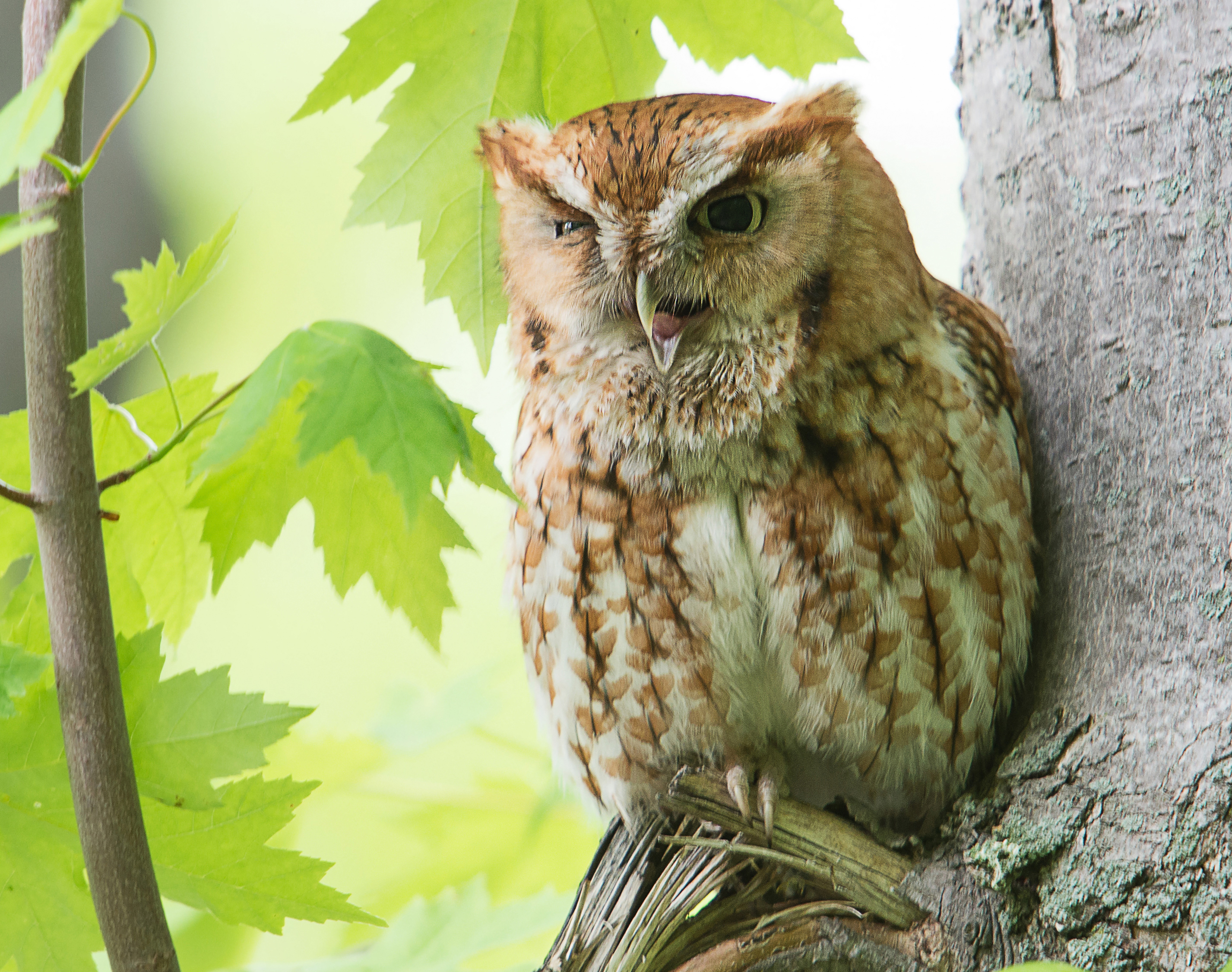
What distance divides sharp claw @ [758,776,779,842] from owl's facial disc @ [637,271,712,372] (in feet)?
1.36

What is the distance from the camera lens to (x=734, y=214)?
954 mm

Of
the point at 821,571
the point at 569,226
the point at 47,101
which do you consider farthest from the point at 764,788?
the point at 47,101

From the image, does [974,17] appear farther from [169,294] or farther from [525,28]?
[169,294]

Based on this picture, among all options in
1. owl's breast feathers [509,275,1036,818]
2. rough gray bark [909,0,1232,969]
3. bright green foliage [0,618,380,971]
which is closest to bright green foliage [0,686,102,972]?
bright green foliage [0,618,380,971]

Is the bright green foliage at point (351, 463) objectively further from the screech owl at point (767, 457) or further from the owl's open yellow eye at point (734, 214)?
the owl's open yellow eye at point (734, 214)

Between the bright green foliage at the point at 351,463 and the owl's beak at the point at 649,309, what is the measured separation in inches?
12.0

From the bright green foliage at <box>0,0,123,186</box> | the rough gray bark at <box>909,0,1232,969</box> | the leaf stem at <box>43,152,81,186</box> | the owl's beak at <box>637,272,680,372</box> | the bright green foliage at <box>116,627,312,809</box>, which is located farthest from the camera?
the owl's beak at <box>637,272,680,372</box>

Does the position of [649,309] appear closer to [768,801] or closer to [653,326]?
[653,326]

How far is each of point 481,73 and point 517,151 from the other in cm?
8

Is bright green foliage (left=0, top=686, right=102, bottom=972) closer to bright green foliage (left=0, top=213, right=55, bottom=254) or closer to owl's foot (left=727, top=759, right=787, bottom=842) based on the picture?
bright green foliage (left=0, top=213, right=55, bottom=254)

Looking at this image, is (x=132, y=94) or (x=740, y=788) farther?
(x=740, y=788)

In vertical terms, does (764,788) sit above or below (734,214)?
below

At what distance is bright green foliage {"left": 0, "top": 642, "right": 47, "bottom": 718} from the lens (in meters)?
0.65

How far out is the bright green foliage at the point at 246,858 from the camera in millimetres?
772
